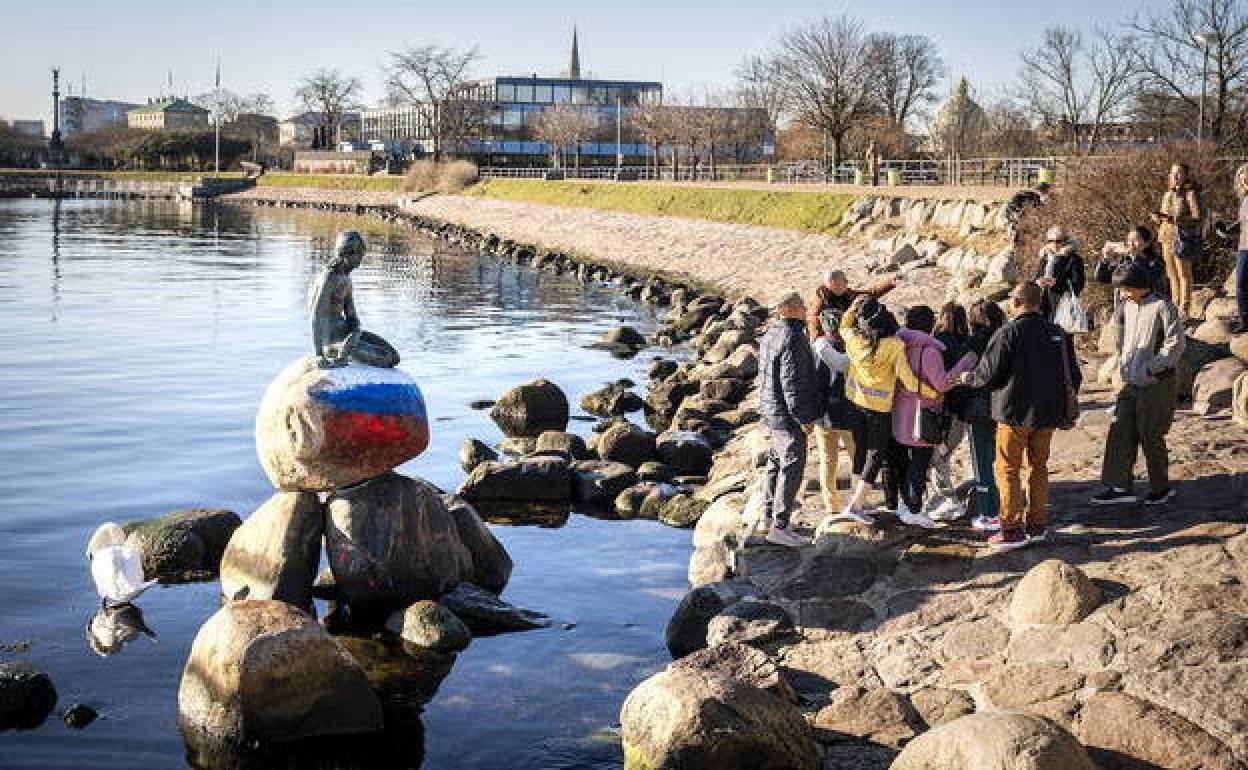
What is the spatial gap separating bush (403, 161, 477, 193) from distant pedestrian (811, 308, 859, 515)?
89175 millimetres

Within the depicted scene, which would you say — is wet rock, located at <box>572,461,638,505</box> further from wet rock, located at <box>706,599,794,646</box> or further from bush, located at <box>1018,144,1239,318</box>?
bush, located at <box>1018,144,1239,318</box>

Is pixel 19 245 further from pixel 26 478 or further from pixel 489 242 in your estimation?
pixel 26 478

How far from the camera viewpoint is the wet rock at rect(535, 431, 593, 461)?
17.6 meters

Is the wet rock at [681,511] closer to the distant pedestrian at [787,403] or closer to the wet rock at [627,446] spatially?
the wet rock at [627,446]

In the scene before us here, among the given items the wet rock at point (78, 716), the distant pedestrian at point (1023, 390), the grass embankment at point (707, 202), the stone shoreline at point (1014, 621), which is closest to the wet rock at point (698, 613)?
the stone shoreline at point (1014, 621)

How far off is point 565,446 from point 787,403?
23.0ft

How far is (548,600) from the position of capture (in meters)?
12.5

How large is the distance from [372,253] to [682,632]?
52.5 metres

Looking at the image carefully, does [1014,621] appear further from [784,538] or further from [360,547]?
[360,547]

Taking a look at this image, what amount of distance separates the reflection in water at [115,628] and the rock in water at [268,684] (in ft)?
6.41

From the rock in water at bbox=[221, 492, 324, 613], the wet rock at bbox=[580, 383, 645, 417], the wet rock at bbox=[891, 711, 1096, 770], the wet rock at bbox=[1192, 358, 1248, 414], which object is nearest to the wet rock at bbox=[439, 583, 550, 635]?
the rock in water at bbox=[221, 492, 324, 613]

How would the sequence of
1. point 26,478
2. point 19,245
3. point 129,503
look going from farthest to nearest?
point 19,245
point 26,478
point 129,503

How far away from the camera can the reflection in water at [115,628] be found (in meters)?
11.1

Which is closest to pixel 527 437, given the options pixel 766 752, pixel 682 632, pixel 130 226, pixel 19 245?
pixel 682 632
